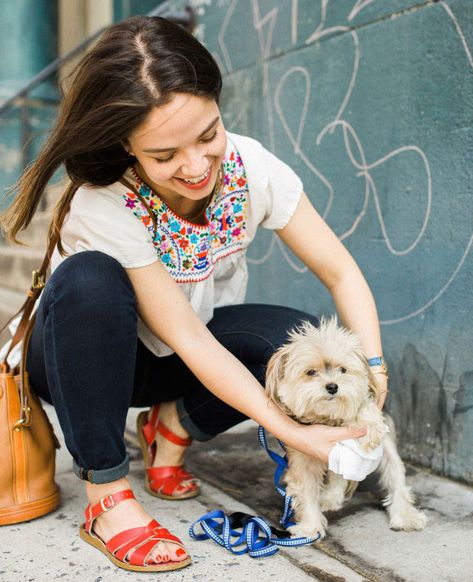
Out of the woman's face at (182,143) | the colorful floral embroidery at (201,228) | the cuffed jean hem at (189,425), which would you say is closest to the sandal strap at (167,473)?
the cuffed jean hem at (189,425)

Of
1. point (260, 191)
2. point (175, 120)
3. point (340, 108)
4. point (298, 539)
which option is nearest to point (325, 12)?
point (340, 108)

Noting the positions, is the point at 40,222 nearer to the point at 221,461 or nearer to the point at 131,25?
the point at 221,461

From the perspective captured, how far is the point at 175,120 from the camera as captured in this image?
2.03m

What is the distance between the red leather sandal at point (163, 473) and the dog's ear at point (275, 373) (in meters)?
0.65

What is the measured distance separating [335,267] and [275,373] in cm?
48

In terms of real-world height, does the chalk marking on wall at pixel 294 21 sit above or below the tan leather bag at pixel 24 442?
above

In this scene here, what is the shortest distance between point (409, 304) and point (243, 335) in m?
0.82

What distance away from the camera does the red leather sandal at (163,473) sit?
271 cm

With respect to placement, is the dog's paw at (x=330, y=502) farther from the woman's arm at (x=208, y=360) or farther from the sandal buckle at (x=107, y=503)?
the sandal buckle at (x=107, y=503)

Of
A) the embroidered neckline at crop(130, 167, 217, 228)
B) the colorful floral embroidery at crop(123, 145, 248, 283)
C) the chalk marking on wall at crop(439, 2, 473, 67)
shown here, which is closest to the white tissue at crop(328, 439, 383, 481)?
the colorful floral embroidery at crop(123, 145, 248, 283)

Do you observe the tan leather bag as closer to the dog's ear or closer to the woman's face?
the woman's face

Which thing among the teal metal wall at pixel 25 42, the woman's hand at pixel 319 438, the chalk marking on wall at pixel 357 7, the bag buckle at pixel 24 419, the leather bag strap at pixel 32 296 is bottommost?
the bag buckle at pixel 24 419

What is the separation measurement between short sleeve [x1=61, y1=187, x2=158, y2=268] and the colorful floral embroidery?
0.05 metres

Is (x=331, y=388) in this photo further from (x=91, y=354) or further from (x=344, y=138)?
(x=344, y=138)
